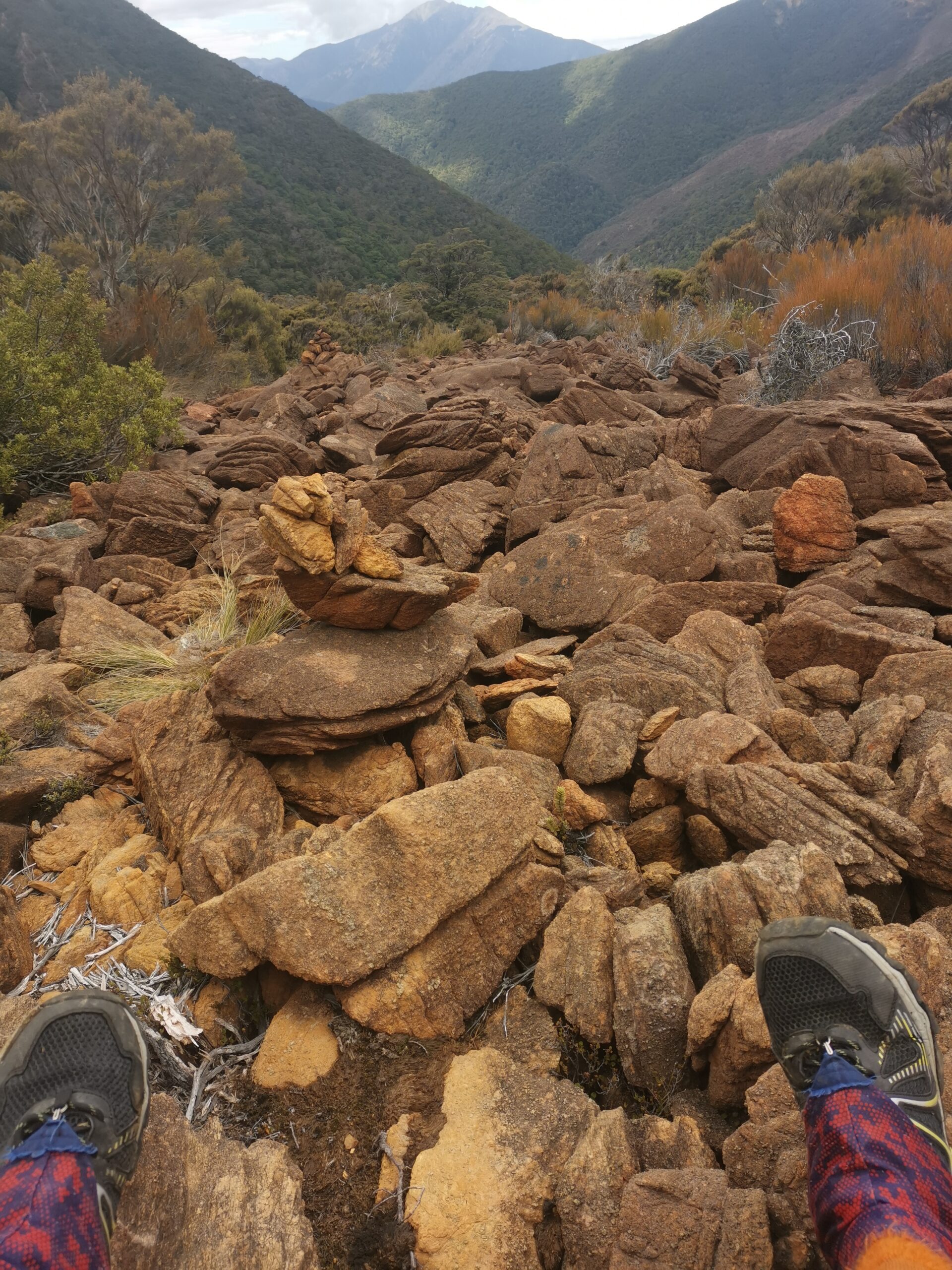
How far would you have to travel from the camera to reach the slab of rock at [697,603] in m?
4.52

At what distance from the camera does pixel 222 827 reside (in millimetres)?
2865

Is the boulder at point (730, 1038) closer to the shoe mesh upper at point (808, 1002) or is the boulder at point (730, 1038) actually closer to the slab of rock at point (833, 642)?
the shoe mesh upper at point (808, 1002)

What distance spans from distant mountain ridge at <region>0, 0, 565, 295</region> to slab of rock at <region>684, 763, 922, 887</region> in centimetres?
3410

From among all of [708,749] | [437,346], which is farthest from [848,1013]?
[437,346]

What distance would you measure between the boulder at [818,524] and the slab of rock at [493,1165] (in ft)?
13.6

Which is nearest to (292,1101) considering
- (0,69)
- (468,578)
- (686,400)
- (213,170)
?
(468,578)

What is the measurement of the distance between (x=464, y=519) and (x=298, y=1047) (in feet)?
16.4

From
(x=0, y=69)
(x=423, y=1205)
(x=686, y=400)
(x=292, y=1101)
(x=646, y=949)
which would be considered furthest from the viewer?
(x=0, y=69)

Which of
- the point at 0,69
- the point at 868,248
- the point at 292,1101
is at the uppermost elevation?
the point at 0,69

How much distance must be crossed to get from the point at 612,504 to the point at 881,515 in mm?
1986

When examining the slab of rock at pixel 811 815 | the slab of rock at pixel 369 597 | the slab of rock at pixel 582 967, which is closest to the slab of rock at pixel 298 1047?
the slab of rock at pixel 582 967

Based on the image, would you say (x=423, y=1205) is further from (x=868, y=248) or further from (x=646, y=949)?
(x=868, y=248)

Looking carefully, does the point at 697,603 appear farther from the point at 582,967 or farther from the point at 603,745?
the point at 582,967

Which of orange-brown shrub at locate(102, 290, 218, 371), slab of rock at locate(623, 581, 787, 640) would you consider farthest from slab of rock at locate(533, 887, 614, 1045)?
orange-brown shrub at locate(102, 290, 218, 371)
